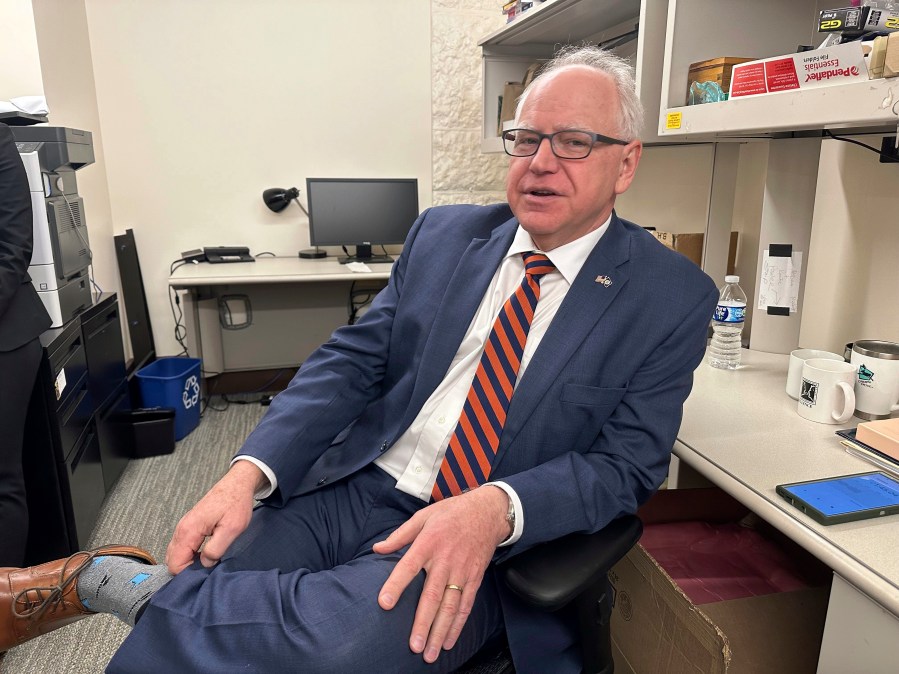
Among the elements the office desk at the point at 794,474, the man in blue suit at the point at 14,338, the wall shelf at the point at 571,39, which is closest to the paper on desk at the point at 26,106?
the man in blue suit at the point at 14,338

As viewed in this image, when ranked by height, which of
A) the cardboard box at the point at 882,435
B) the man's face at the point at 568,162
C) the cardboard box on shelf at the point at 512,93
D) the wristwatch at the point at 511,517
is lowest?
the wristwatch at the point at 511,517

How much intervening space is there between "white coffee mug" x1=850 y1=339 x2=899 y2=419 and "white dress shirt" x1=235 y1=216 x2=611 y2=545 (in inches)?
23.2

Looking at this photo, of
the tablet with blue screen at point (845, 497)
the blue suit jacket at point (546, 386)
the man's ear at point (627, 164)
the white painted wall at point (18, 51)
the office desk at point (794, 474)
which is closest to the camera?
the office desk at point (794, 474)

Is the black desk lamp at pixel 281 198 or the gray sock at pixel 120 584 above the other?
the black desk lamp at pixel 281 198

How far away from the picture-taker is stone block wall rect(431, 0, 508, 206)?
12.0 ft

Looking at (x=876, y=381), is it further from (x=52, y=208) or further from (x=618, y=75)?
(x=52, y=208)

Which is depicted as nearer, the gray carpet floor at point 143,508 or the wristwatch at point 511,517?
the wristwatch at point 511,517

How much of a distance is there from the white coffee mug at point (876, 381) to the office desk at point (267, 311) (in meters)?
2.21

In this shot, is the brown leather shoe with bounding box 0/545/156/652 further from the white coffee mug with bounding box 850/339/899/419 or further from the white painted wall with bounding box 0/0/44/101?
the white painted wall with bounding box 0/0/44/101

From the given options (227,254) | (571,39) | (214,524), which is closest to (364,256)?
(227,254)

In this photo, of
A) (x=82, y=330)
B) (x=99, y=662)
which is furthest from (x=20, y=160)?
(x=99, y=662)

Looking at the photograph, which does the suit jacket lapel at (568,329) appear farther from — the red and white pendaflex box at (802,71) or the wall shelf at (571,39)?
the wall shelf at (571,39)

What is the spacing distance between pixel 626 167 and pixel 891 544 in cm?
79

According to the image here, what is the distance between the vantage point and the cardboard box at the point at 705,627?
1.08m
